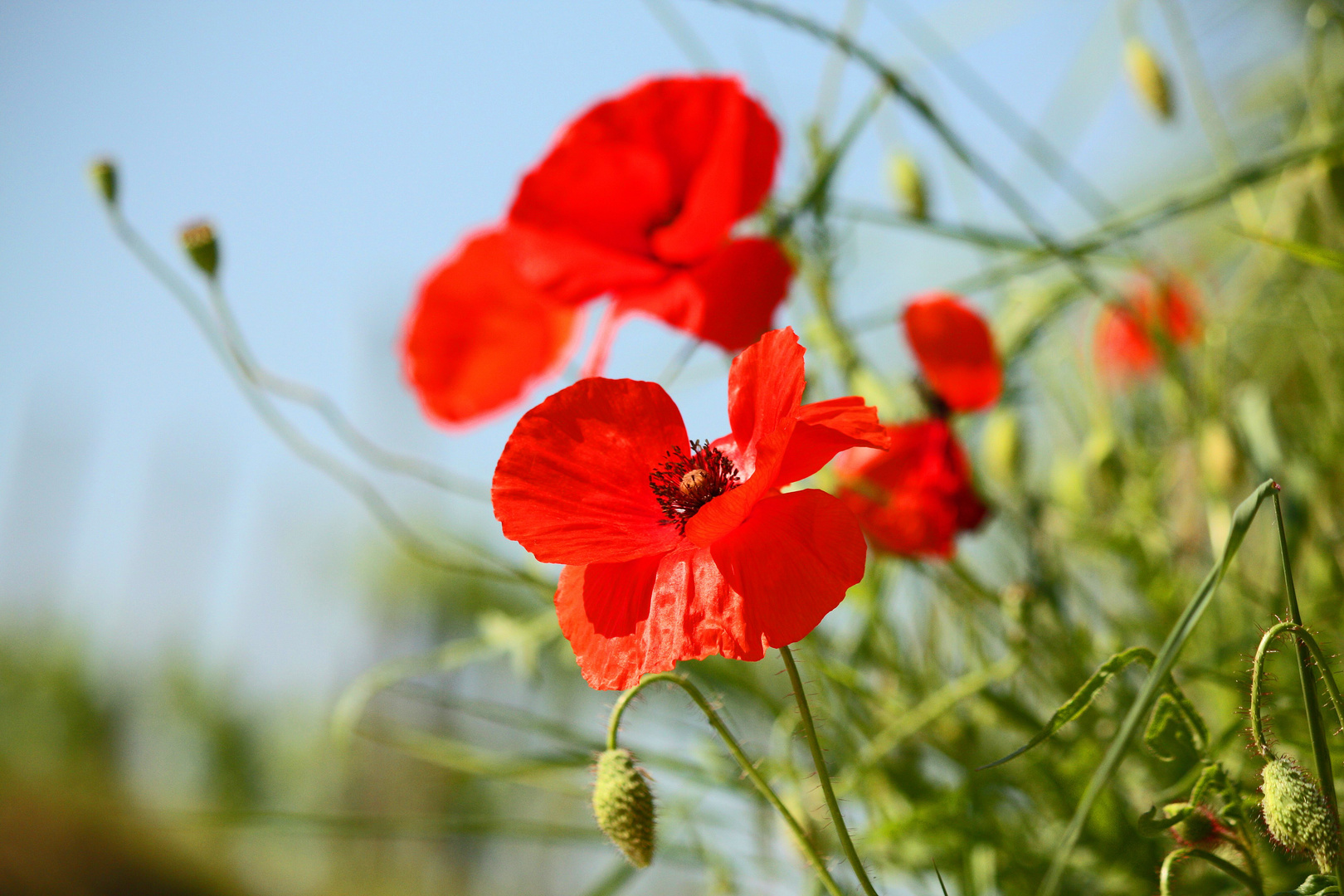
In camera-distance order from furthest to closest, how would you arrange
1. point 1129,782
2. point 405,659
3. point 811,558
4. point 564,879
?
point 564,879
point 405,659
point 1129,782
point 811,558

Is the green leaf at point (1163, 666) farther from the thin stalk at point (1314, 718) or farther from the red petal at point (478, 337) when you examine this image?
the red petal at point (478, 337)

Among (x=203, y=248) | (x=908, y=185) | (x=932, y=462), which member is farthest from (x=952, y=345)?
(x=203, y=248)

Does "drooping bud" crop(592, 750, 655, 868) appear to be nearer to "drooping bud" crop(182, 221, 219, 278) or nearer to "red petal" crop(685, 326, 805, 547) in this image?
"red petal" crop(685, 326, 805, 547)

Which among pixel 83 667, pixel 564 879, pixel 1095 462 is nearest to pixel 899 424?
pixel 1095 462

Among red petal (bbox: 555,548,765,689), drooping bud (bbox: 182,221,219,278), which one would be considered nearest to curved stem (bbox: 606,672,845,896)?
red petal (bbox: 555,548,765,689)

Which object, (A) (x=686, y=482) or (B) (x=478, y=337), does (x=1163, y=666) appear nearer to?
(A) (x=686, y=482)

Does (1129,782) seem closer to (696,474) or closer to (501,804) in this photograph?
(696,474)

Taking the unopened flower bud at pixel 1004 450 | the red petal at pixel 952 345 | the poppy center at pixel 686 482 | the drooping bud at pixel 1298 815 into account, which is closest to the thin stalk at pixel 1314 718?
the drooping bud at pixel 1298 815
